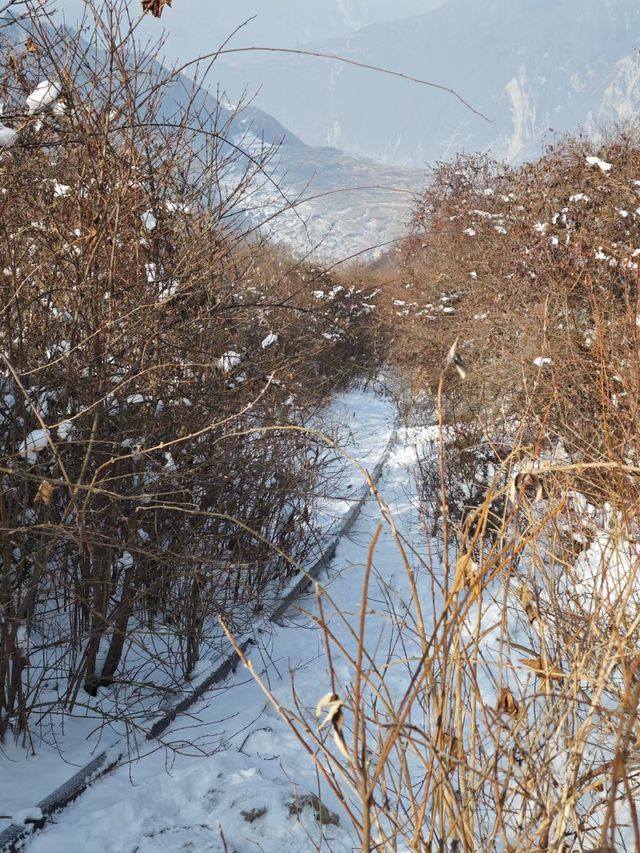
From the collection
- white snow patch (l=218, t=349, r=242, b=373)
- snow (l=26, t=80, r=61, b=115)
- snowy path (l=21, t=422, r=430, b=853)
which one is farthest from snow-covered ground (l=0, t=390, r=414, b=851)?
snow (l=26, t=80, r=61, b=115)

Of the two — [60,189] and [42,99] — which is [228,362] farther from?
[42,99]

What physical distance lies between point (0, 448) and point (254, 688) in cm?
273

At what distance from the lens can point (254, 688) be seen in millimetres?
5453

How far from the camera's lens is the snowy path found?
3498 mm

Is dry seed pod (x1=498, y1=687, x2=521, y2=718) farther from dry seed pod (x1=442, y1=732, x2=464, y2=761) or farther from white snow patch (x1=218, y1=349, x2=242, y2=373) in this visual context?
white snow patch (x1=218, y1=349, x2=242, y2=373)

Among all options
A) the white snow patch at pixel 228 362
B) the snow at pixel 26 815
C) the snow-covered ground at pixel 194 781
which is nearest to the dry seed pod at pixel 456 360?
Answer: the snow-covered ground at pixel 194 781

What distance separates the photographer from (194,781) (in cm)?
399

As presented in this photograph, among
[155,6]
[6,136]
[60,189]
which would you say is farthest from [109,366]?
[155,6]

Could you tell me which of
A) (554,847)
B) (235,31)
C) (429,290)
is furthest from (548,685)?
(429,290)

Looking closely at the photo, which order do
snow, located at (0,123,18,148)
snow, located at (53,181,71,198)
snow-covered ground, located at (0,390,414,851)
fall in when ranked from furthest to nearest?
1. snow, located at (53,181,71,198)
2. snow-covered ground, located at (0,390,414,851)
3. snow, located at (0,123,18,148)

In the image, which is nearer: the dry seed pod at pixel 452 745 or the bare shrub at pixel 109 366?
the dry seed pod at pixel 452 745

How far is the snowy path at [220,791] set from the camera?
11.5 ft

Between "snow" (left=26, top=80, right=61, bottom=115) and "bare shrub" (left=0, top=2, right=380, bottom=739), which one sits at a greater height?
"snow" (left=26, top=80, right=61, bottom=115)

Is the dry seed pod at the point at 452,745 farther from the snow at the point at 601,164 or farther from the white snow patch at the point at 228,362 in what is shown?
the snow at the point at 601,164
